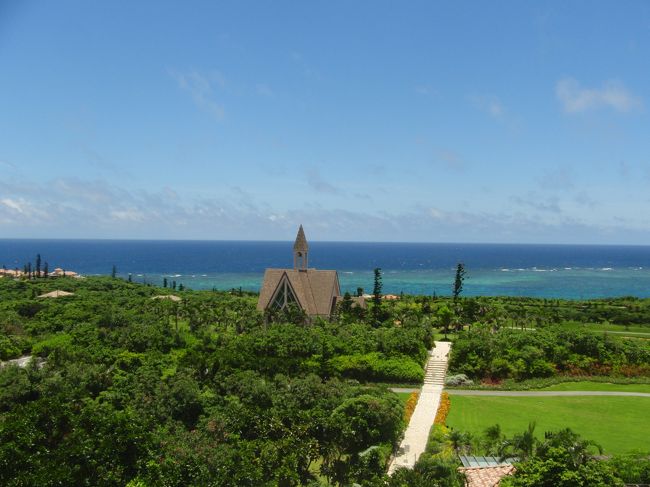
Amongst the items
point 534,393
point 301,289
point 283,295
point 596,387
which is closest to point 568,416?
point 534,393

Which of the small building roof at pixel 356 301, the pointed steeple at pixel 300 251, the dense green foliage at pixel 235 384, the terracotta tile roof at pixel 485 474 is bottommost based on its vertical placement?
the terracotta tile roof at pixel 485 474

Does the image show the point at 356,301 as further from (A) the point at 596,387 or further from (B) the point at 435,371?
(A) the point at 596,387

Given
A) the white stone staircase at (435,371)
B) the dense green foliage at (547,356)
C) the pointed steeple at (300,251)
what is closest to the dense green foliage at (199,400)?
the white stone staircase at (435,371)

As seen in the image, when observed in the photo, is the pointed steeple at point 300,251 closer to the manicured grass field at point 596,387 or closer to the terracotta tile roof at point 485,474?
the manicured grass field at point 596,387

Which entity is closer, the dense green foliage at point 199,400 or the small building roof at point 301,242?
the dense green foliage at point 199,400

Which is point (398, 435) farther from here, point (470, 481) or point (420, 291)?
point (420, 291)

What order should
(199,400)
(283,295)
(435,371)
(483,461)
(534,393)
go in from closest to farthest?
(483,461)
(199,400)
(534,393)
(435,371)
(283,295)

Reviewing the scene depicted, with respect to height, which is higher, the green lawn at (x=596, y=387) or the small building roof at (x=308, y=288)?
the small building roof at (x=308, y=288)
